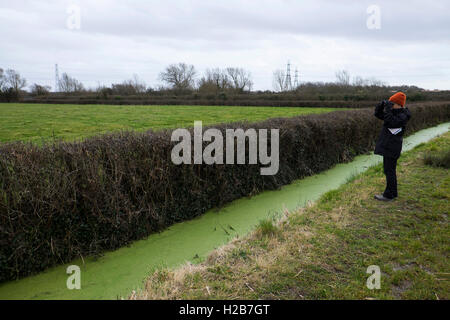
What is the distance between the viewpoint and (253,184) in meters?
7.05

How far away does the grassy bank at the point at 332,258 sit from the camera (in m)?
3.15

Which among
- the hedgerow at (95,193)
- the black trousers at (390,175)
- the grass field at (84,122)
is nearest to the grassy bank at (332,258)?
the black trousers at (390,175)

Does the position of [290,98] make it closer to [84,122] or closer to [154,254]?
[84,122]

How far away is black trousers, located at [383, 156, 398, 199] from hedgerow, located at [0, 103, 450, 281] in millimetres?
2572

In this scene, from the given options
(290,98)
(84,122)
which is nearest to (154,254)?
(84,122)

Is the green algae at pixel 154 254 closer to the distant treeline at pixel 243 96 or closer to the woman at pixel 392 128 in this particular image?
the woman at pixel 392 128

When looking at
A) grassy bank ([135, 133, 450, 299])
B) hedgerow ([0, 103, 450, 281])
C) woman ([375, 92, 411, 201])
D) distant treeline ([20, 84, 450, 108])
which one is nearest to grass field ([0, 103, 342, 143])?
hedgerow ([0, 103, 450, 281])

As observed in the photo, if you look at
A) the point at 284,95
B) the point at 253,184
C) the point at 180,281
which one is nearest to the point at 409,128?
the point at 253,184

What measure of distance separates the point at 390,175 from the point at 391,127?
2.83 ft

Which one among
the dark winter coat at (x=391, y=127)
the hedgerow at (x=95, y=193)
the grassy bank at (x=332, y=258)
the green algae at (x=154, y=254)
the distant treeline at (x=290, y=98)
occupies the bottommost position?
the green algae at (x=154, y=254)

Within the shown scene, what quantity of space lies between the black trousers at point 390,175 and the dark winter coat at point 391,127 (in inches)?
5.3

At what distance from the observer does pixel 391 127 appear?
546 centimetres

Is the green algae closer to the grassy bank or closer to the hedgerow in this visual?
the hedgerow

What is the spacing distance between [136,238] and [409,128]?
17.1 meters
